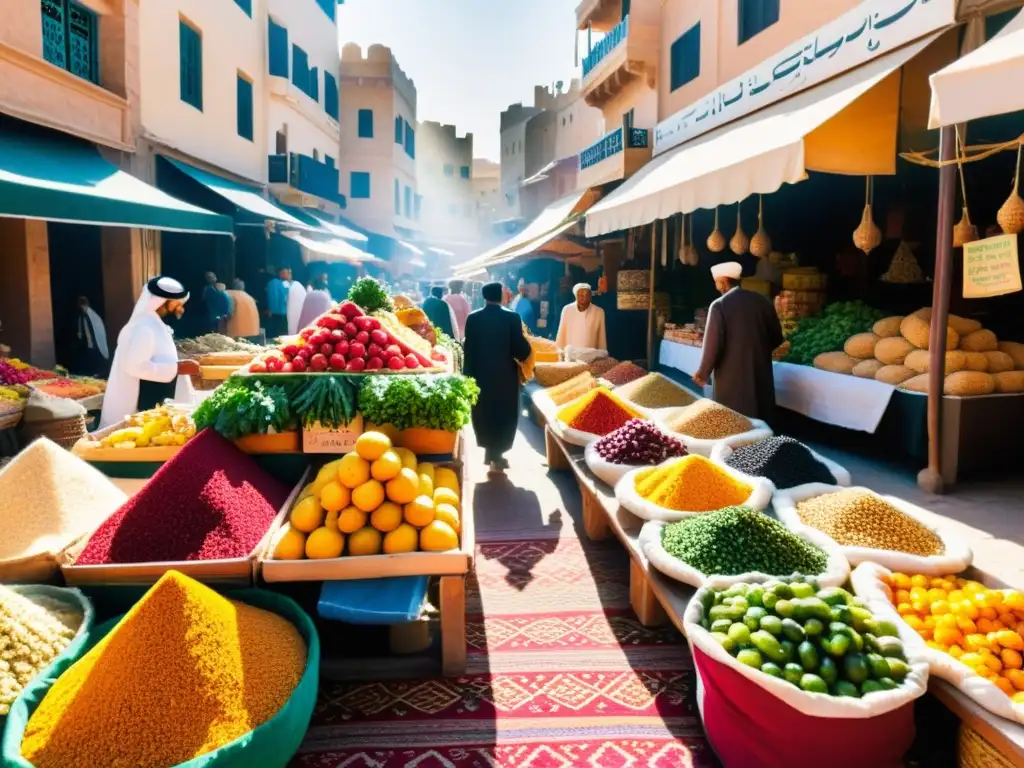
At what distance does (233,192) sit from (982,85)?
41.0ft

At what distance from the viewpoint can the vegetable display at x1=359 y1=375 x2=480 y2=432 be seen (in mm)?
3807

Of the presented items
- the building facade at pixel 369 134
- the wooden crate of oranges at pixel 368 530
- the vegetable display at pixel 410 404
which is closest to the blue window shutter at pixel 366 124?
the building facade at pixel 369 134

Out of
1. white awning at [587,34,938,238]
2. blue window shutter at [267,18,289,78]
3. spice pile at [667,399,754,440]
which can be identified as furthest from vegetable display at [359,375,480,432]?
blue window shutter at [267,18,289,78]

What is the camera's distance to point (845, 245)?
28.6ft

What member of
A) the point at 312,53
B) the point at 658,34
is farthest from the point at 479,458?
the point at 312,53

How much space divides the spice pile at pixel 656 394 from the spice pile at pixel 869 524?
109 inches

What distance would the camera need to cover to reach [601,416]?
5.55 metres

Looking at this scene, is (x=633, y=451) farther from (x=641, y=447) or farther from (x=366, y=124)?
(x=366, y=124)

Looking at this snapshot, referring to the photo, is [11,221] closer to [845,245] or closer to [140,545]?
[140,545]

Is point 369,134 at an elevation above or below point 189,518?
above

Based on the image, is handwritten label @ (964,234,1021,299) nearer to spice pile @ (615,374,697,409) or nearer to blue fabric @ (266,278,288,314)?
spice pile @ (615,374,697,409)

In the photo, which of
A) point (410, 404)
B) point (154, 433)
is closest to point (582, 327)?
point (410, 404)

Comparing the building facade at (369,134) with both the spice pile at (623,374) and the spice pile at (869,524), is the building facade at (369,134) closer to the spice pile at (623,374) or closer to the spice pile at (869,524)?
the spice pile at (623,374)

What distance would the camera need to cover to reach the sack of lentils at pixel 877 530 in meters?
2.94
